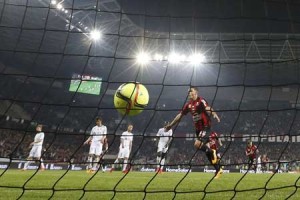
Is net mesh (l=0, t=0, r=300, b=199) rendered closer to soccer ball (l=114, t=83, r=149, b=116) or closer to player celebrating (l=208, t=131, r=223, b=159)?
player celebrating (l=208, t=131, r=223, b=159)

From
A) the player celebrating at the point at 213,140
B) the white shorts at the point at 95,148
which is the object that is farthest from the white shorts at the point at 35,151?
the player celebrating at the point at 213,140

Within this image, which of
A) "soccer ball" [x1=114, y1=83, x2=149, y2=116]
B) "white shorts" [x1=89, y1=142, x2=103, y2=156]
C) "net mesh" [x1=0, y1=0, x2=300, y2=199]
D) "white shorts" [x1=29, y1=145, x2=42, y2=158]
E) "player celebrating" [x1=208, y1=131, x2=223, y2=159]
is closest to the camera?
"soccer ball" [x1=114, y1=83, x2=149, y2=116]

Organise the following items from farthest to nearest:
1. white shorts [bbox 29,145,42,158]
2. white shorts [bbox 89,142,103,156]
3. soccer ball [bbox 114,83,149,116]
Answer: white shorts [bbox 29,145,42,158] < white shorts [bbox 89,142,103,156] < soccer ball [bbox 114,83,149,116]

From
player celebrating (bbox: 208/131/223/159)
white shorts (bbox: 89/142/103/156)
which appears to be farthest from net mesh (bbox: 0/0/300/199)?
player celebrating (bbox: 208/131/223/159)

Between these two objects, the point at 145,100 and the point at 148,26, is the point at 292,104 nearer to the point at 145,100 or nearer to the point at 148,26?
the point at 148,26

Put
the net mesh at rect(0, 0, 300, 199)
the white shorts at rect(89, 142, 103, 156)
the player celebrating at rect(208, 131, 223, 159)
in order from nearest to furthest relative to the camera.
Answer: the player celebrating at rect(208, 131, 223, 159), the white shorts at rect(89, 142, 103, 156), the net mesh at rect(0, 0, 300, 199)

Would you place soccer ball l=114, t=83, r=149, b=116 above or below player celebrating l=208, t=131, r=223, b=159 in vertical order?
above

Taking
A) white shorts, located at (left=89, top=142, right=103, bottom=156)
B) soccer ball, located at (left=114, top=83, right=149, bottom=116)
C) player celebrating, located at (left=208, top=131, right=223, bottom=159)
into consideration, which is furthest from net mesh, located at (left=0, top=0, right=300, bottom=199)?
soccer ball, located at (left=114, top=83, right=149, bottom=116)

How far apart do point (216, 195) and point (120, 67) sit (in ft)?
75.2

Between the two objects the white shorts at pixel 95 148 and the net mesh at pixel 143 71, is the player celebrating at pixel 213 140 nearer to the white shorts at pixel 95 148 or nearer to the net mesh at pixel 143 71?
the white shorts at pixel 95 148

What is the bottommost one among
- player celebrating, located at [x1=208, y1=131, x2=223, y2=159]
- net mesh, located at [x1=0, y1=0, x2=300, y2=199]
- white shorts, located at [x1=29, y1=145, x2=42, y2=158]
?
player celebrating, located at [x1=208, y1=131, x2=223, y2=159]

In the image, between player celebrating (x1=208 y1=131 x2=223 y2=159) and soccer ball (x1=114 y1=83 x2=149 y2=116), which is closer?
soccer ball (x1=114 y1=83 x2=149 y2=116)

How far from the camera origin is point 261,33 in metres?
22.0

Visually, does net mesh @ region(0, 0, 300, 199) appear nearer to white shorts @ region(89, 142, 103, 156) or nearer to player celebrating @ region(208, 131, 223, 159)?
white shorts @ region(89, 142, 103, 156)
